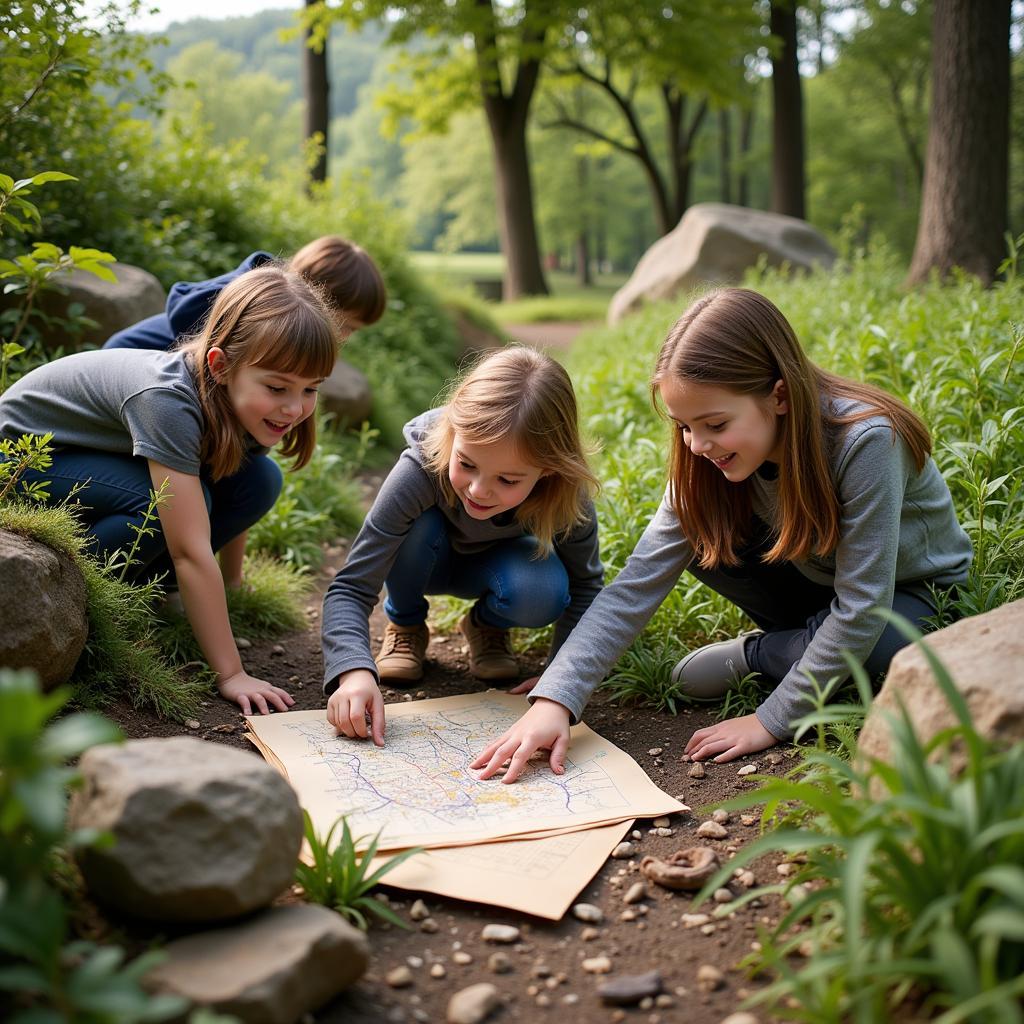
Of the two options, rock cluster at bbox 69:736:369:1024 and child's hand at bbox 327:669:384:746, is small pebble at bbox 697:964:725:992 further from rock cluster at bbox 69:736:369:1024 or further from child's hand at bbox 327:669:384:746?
child's hand at bbox 327:669:384:746

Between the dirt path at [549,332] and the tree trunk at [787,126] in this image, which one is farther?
the tree trunk at [787,126]

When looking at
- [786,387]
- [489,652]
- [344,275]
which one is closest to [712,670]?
[489,652]

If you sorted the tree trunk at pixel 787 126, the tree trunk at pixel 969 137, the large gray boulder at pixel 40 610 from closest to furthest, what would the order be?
the large gray boulder at pixel 40 610
the tree trunk at pixel 969 137
the tree trunk at pixel 787 126

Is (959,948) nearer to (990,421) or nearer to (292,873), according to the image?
Answer: (292,873)

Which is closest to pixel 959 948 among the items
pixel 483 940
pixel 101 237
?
pixel 483 940

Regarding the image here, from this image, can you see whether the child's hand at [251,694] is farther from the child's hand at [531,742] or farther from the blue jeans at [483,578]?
the child's hand at [531,742]

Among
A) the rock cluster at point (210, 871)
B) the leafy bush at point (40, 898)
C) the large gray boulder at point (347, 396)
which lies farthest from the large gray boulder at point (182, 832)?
the large gray boulder at point (347, 396)

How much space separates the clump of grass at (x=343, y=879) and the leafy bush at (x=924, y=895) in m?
0.58

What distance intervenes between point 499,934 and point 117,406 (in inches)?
67.1

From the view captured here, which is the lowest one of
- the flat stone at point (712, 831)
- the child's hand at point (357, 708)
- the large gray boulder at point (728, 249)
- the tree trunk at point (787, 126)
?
the flat stone at point (712, 831)

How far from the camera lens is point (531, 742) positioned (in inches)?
88.0

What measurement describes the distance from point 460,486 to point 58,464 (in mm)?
1127

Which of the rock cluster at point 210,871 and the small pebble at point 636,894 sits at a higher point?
the rock cluster at point 210,871

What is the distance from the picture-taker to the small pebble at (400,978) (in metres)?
1.58
